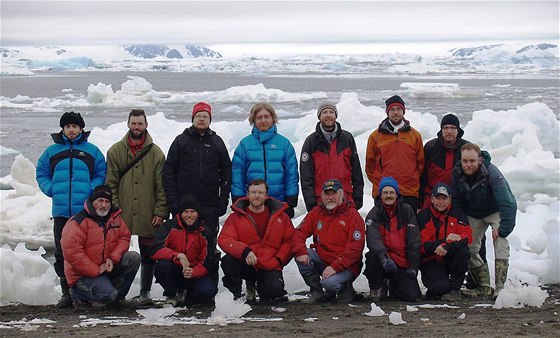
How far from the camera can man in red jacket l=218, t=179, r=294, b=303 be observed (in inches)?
220

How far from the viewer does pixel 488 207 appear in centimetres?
585

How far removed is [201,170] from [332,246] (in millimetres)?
1147

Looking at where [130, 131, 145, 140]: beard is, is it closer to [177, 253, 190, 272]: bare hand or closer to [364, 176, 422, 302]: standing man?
[177, 253, 190, 272]: bare hand

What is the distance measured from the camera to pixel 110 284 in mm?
5570

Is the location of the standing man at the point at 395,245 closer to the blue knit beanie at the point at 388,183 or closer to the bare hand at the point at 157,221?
the blue knit beanie at the point at 388,183

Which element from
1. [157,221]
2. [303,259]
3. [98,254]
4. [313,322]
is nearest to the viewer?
[313,322]

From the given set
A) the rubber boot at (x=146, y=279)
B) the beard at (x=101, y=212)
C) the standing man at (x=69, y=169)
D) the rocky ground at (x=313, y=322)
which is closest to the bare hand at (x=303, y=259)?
the rocky ground at (x=313, y=322)

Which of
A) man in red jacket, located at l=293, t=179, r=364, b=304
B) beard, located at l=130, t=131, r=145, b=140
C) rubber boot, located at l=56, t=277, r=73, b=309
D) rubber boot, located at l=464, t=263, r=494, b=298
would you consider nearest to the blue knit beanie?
man in red jacket, located at l=293, t=179, r=364, b=304

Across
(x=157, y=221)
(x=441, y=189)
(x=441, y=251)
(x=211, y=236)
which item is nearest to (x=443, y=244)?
(x=441, y=251)

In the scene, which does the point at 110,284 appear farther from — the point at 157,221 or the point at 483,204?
the point at 483,204

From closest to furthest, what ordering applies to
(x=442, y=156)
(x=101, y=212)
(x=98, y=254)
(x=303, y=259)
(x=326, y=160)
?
(x=101, y=212) < (x=98, y=254) < (x=303, y=259) < (x=326, y=160) < (x=442, y=156)

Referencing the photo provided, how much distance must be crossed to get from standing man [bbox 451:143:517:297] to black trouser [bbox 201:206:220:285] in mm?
1846

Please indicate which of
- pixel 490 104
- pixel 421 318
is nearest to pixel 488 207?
pixel 421 318

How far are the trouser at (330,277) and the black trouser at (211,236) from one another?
64 cm
